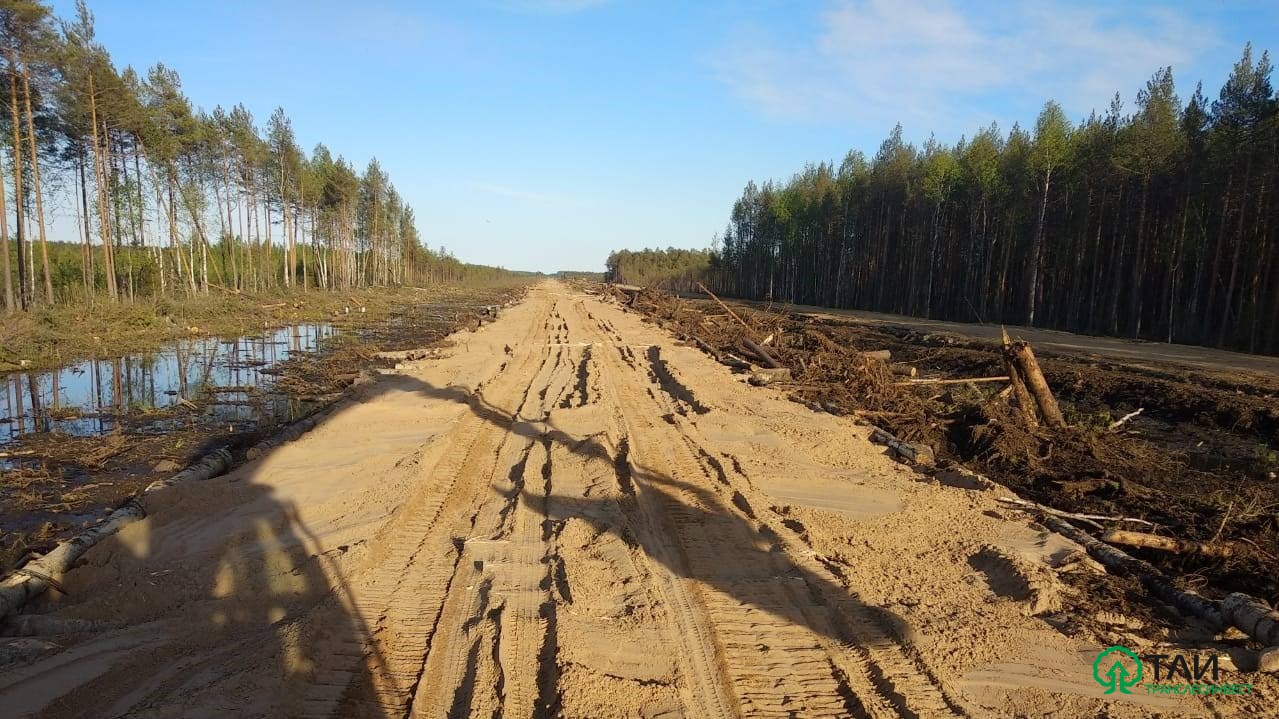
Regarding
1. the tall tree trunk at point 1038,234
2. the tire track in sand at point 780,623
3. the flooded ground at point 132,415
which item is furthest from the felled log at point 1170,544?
the tall tree trunk at point 1038,234

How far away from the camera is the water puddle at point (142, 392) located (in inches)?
411

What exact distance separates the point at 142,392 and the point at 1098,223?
39.3m

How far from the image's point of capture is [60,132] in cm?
2548

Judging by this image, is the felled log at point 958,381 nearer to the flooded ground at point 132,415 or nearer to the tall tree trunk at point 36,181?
the flooded ground at point 132,415

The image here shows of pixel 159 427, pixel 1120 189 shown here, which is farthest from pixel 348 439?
pixel 1120 189

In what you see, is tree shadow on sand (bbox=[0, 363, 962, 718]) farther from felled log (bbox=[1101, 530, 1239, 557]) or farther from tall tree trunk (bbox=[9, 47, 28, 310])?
tall tree trunk (bbox=[9, 47, 28, 310])

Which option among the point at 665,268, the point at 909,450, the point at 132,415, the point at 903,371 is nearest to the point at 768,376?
the point at 903,371

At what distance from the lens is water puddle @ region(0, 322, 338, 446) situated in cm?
1043

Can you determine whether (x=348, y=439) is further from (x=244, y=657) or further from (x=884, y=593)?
(x=884, y=593)

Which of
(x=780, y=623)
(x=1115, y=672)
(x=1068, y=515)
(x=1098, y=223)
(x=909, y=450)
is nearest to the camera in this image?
(x=1115, y=672)

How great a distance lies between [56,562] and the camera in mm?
4934

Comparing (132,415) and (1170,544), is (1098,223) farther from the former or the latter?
(132,415)

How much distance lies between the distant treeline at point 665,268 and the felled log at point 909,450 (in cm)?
8507

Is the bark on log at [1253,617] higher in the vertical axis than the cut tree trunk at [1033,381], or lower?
lower
